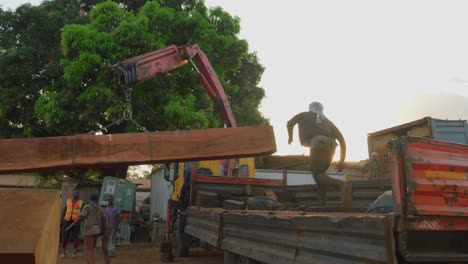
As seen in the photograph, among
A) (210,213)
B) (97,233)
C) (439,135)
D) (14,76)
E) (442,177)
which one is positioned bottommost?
(97,233)

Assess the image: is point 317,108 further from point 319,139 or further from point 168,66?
point 168,66

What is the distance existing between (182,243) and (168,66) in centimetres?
388

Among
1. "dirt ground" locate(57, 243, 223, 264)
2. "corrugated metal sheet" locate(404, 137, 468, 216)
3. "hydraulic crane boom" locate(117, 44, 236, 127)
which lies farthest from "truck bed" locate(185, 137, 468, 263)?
"dirt ground" locate(57, 243, 223, 264)

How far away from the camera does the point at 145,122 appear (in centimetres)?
1424

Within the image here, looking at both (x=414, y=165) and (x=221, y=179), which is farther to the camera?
(x=221, y=179)

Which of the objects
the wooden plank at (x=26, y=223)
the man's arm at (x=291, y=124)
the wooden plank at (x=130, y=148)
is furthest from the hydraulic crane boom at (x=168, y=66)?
the wooden plank at (x=26, y=223)

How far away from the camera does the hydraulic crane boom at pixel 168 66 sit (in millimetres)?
8094

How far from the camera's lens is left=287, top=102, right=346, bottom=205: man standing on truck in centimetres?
535

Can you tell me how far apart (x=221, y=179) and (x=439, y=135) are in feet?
20.2

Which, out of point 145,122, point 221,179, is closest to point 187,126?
point 145,122

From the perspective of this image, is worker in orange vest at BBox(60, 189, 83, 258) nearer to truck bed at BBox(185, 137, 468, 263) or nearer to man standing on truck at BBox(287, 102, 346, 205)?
man standing on truck at BBox(287, 102, 346, 205)

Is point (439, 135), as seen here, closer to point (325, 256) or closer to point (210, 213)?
point (210, 213)

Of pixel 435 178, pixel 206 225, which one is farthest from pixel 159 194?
pixel 435 178

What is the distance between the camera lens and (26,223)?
5.74 feet
